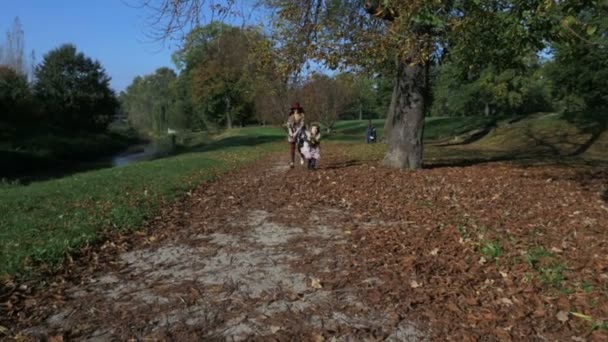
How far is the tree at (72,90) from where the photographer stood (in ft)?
154

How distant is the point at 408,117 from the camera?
13.3 m

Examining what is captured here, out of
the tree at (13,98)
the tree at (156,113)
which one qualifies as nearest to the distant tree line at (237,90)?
the tree at (156,113)

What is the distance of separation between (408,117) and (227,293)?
31.1 ft

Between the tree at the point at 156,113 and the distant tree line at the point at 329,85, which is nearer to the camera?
the distant tree line at the point at 329,85

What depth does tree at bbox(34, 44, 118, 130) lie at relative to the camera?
47062 mm

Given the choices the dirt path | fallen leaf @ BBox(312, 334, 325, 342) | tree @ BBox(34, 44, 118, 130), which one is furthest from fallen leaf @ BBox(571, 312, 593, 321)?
tree @ BBox(34, 44, 118, 130)

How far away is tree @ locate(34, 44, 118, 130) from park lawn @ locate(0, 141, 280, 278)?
36.1 metres

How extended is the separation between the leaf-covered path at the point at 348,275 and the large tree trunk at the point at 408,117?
4103 mm

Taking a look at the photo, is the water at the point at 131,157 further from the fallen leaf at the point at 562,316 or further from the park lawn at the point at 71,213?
the fallen leaf at the point at 562,316

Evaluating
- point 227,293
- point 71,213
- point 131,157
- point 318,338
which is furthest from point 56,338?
point 131,157

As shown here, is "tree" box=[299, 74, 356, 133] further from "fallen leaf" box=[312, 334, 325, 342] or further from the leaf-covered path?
"fallen leaf" box=[312, 334, 325, 342]

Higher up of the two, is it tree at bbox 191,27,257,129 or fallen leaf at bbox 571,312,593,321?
tree at bbox 191,27,257,129

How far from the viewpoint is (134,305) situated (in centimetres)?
459

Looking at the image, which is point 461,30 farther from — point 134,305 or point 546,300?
point 134,305
